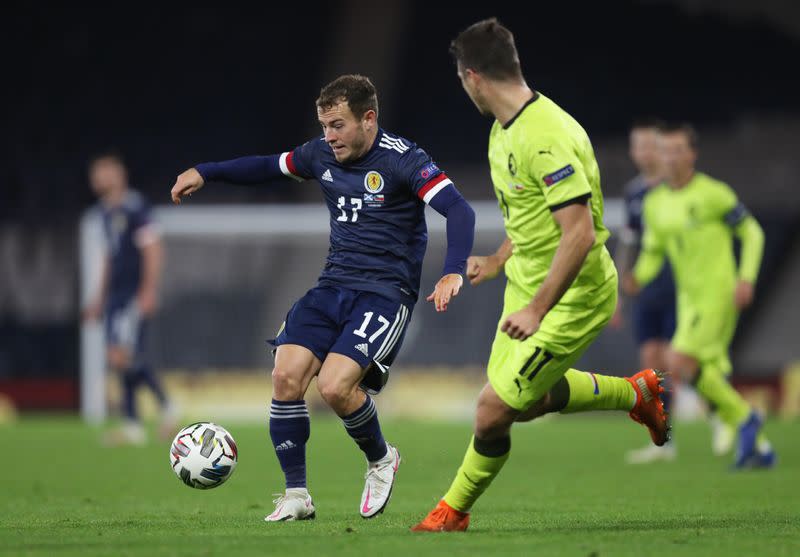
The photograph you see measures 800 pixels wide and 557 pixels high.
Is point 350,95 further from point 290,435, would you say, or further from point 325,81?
point 325,81

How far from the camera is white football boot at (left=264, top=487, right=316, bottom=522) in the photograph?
6148 mm

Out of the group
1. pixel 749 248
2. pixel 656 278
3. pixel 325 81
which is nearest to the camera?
pixel 749 248

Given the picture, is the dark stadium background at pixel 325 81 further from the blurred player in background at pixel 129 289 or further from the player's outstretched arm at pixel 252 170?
the player's outstretched arm at pixel 252 170

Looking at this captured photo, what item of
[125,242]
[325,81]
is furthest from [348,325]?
[325,81]

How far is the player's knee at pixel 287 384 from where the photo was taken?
6.15 metres

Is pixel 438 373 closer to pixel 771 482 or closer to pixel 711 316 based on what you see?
pixel 711 316

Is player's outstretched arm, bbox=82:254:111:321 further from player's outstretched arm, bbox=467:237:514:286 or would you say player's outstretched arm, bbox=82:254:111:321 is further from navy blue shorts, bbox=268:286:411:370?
player's outstretched arm, bbox=467:237:514:286

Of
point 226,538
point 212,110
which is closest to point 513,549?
point 226,538

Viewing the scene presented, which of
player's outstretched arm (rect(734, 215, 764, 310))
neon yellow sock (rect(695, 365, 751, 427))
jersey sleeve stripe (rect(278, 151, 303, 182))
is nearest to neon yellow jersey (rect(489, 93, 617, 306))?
jersey sleeve stripe (rect(278, 151, 303, 182))

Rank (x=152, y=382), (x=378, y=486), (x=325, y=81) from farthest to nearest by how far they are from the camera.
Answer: (x=325, y=81), (x=152, y=382), (x=378, y=486)

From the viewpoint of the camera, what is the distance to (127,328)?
13.1 metres

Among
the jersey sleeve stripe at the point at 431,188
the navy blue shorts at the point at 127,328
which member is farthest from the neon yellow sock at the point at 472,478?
the navy blue shorts at the point at 127,328

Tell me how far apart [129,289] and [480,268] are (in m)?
8.17

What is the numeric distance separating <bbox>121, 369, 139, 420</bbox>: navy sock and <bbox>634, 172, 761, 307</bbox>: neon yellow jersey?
18.2 ft
